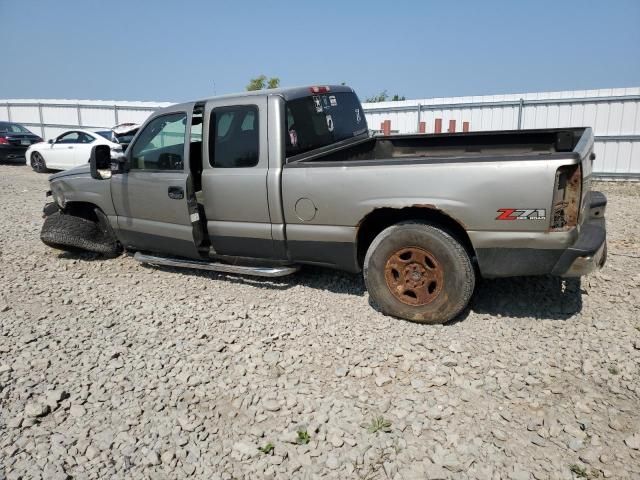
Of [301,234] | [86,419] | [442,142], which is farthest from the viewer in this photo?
[442,142]

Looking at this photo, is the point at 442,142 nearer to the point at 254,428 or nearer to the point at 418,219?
the point at 418,219

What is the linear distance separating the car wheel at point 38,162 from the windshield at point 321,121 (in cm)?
1335

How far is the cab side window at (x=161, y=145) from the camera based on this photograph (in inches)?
195

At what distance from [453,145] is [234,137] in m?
2.45

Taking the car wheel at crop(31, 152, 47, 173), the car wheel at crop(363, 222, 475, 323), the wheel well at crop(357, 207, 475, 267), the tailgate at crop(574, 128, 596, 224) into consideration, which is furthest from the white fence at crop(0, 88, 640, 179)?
the car wheel at crop(363, 222, 475, 323)

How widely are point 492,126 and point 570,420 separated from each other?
12668 millimetres

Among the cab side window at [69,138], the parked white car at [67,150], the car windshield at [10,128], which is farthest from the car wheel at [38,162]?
the car windshield at [10,128]

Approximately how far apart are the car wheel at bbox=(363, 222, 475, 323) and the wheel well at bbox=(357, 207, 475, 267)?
0.11 meters

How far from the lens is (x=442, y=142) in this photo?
555cm

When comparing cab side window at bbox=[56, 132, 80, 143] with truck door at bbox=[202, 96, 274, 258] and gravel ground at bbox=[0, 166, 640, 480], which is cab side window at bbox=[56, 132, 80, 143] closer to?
gravel ground at bbox=[0, 166, 640, 480]

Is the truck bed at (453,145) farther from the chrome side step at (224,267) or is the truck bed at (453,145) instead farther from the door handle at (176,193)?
the door handle at (176,193)

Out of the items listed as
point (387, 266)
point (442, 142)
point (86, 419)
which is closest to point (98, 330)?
point (86, 419)

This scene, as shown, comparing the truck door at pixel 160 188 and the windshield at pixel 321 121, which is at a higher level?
the windshield at pixel 321 121

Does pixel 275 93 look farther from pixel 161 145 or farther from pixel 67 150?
pixel 67 150
